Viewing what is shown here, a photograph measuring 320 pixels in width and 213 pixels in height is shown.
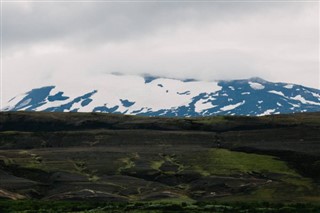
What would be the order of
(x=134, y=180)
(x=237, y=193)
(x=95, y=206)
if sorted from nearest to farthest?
1. (x=95, y=206)
2. (x=237, y=193)
3. (x=134, y=180)

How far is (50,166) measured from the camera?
571 feet

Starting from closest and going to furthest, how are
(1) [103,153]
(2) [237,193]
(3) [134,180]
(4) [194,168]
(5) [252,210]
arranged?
1. (5) [252,210]
2. (2) [237,193]
3. (3) [134,180]
4. (4) [194,168]
5. (1) [103,153]

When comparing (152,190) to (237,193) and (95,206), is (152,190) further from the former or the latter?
(95,206)

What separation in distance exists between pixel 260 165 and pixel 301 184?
81.1 ft

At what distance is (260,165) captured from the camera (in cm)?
17712

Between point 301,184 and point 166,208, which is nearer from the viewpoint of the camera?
point 166,208

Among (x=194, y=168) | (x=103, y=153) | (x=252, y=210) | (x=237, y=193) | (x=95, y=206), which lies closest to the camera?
(x=252, y=210)

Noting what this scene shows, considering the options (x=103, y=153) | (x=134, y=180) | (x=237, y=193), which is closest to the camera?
(x=237, y=193)

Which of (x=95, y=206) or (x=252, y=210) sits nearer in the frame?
(x=252, y=210)

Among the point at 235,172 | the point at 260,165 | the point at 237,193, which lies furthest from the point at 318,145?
the point at 237,193

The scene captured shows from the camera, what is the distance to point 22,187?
150375 millimetres

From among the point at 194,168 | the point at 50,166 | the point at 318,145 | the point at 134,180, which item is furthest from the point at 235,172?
the point at 50,166

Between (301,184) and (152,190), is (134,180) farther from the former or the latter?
(301,184)

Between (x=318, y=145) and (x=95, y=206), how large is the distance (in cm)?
Answer: 10658
